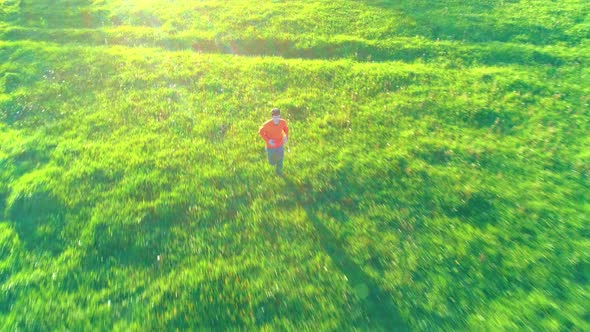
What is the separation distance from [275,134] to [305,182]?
1747 millimetres

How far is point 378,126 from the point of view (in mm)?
13125

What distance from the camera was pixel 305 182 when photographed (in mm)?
10711

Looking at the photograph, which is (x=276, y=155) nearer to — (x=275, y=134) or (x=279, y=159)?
(x=279, y=159)

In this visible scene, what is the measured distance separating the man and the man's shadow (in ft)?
6.27

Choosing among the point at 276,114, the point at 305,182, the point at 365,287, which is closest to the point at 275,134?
the point at 276,114

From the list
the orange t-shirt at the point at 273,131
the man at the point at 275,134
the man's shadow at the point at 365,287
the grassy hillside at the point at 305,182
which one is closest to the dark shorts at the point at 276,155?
the man at the point at 275,134

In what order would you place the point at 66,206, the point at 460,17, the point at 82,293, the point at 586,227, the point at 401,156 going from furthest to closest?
the point at 460,17 → the point at 401,156 → the point at 66,206 → the point at 586,227 → the point at 82,293

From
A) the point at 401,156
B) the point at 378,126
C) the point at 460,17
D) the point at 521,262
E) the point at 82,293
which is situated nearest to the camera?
the point at 82,293

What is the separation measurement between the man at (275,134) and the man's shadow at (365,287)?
1910 millimetres

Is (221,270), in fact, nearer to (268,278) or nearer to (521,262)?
(268,278)

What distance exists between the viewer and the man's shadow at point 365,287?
7.02m

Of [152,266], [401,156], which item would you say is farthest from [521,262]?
[152,266]

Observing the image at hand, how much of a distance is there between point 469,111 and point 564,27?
11422 millimetres

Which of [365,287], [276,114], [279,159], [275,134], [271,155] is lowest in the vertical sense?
[365,287]
